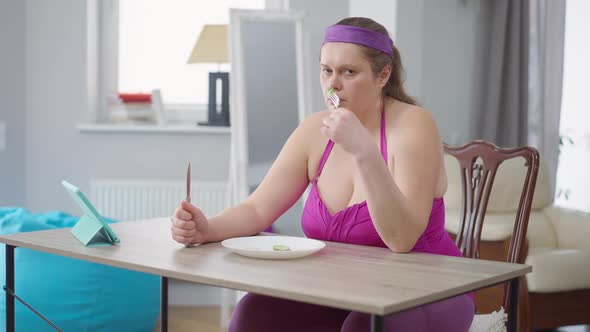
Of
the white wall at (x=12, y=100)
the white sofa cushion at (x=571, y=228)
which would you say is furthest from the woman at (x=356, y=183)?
the white wall at (x=12, y=100)

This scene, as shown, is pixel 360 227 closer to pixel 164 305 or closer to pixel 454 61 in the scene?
pixel 164 305

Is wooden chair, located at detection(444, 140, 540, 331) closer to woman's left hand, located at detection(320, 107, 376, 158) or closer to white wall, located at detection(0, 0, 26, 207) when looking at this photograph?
woman's left hand, located at detection(320, 107, 376, 158)

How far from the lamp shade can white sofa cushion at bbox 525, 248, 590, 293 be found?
177 centimetres

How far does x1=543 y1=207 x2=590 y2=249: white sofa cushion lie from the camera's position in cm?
365

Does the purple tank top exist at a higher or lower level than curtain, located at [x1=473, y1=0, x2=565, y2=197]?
lower

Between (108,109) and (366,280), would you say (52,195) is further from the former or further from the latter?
(366,280)

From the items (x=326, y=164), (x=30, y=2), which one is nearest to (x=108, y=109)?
(x=30, y=2)

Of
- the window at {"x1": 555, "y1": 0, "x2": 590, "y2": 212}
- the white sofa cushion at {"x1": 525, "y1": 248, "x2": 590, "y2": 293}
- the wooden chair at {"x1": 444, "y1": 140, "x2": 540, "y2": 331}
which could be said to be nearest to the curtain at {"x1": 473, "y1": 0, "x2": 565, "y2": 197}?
the window at {"x1": 555, "y1": 0, "x2": 590, "y2": 212}

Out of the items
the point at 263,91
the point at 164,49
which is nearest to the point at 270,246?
the point at 263,91

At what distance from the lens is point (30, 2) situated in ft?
13.6

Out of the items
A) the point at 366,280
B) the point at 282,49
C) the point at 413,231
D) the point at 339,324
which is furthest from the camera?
the point at 282,49

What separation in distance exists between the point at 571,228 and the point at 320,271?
254 cm

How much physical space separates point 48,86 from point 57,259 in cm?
152

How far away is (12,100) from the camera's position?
4.07m
